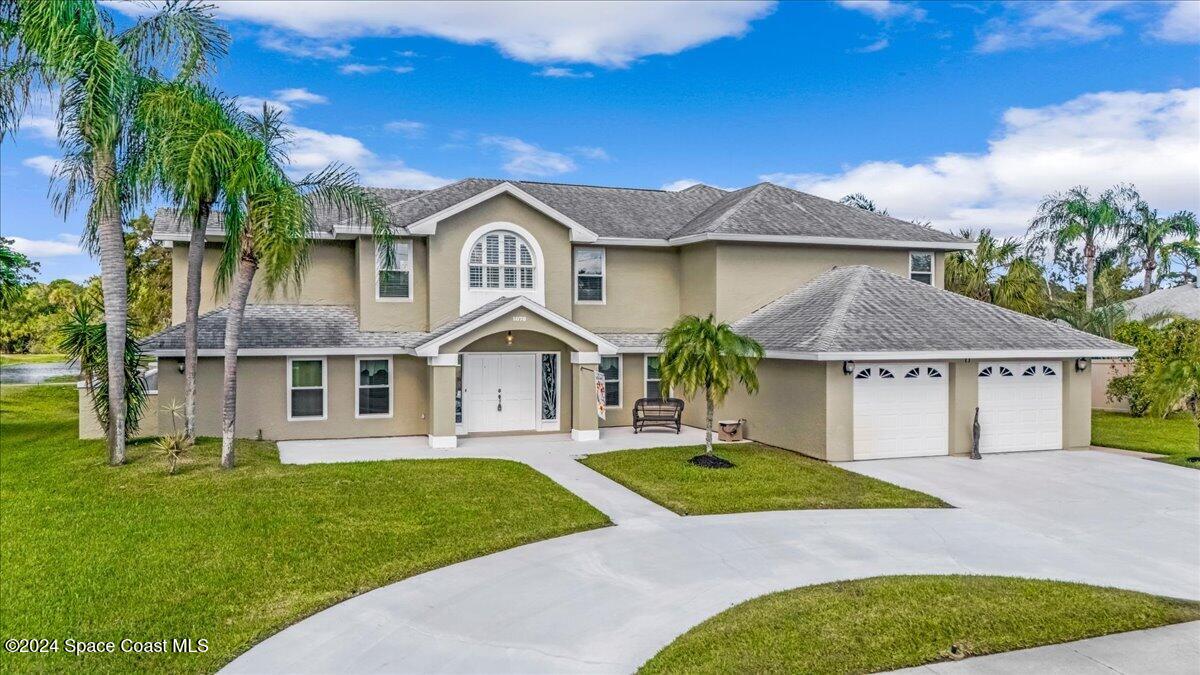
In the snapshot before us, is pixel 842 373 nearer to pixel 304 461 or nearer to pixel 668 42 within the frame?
pixel 304 461

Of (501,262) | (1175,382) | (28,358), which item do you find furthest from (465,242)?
(28,358)

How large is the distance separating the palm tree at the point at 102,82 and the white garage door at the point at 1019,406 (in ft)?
59.3

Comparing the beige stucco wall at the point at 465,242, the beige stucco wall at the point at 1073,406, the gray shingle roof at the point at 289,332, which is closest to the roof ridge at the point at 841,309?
the beige stucco wall at the point at 1073,406

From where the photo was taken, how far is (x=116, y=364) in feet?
47.1

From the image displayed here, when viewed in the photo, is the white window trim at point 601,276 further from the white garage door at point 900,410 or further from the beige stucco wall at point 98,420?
the beige stucco wall at point 98,420

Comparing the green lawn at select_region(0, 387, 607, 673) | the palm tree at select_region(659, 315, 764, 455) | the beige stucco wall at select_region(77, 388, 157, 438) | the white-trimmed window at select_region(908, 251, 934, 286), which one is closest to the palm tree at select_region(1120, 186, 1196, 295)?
the white-trimmed window at select_region(908, 251, 934, 286)

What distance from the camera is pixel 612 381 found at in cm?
2094

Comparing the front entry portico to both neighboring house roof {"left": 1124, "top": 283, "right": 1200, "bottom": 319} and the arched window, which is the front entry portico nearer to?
the arched window

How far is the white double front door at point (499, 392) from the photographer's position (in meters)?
19.2

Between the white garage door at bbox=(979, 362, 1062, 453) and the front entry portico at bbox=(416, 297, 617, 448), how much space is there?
8.78m

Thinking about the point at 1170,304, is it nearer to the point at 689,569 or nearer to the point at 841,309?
the point at 841,309

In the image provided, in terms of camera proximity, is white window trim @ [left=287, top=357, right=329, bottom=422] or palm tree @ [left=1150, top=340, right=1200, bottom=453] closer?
palm tree @ [left=1150, top=340, right=1200, bottom=453]

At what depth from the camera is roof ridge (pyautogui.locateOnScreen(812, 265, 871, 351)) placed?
1582 centimetres

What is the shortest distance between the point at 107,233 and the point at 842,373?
14700 mm
